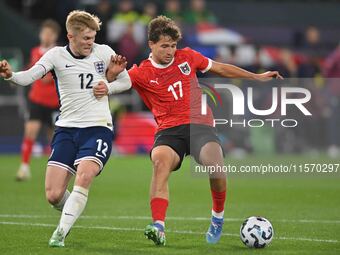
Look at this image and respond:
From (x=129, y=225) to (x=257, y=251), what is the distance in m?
2.37

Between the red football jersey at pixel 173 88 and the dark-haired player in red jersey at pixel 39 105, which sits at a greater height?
the red football jersey at pixel 173 88

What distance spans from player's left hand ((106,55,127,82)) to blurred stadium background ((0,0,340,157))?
412 inches

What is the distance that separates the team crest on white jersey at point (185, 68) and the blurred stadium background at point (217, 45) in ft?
33.2

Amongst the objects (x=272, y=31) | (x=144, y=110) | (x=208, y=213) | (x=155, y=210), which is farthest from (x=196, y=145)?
(x=272, y=31)

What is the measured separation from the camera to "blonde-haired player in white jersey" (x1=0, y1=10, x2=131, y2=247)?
30.3ft

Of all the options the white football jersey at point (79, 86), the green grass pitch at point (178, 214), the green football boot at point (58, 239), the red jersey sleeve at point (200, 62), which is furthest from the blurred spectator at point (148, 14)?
the green football boot at point (58, 239)

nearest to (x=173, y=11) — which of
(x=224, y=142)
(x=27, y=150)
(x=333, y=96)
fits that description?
(x=333, y=96)

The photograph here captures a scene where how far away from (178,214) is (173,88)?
8.98 feet

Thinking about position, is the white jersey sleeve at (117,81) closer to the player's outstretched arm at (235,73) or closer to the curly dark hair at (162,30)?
the curly dark hair at (162,30)

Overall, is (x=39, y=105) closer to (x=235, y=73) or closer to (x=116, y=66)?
(x=116, y=66)

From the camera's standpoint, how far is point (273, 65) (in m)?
24.3

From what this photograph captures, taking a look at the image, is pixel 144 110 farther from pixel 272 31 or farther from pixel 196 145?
pixel 196 145

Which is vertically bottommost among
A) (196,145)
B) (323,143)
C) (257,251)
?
(323,143)

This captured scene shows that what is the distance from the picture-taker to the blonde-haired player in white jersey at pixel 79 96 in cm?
924
